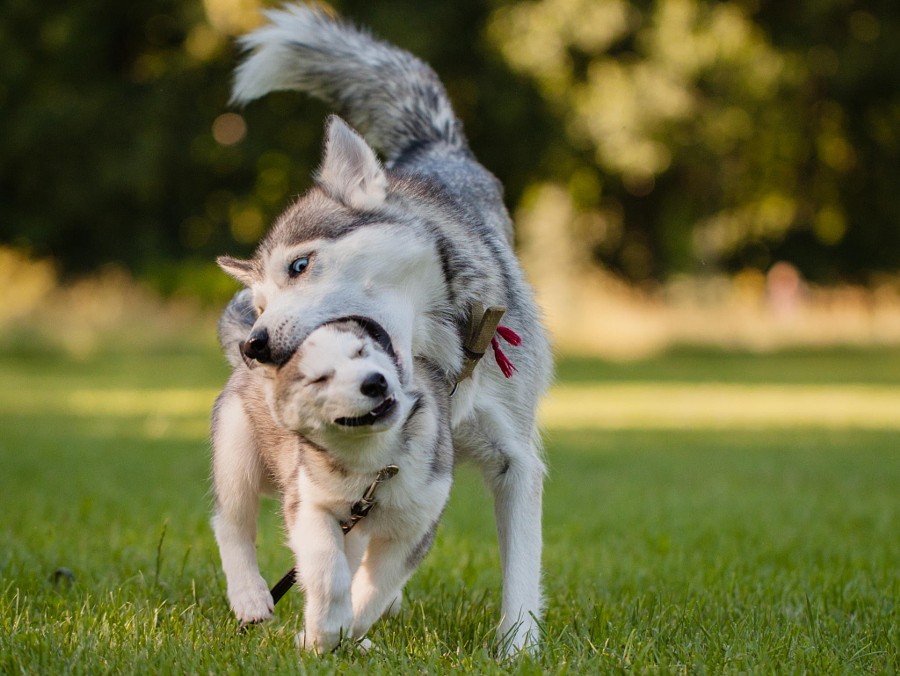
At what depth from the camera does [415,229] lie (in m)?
3.36

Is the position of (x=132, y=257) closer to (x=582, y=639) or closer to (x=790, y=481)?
(x=790, y=481)

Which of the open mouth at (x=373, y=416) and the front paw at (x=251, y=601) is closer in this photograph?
the open mouth at (x=373, y=416)

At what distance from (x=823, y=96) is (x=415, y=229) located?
32281 millimetres

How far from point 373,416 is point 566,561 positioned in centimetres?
280

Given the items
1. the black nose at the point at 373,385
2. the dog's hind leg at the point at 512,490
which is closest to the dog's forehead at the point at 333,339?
the black nose at the point at 373,385

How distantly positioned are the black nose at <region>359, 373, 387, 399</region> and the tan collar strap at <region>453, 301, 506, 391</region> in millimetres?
810

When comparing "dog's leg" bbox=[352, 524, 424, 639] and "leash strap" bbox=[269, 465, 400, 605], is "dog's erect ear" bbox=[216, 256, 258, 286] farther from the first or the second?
"dog's leg" bbox=[352, 524, 424, 639]

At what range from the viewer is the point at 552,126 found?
28.7 metres

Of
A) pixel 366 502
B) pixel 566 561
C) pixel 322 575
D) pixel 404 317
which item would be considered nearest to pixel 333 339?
pixel 404 317

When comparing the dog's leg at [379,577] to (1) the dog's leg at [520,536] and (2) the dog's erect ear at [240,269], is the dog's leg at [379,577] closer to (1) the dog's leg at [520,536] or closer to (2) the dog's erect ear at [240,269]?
(1) the dog's leg at [520,536]

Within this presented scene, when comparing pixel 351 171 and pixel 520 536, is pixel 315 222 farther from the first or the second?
pixel 520 536

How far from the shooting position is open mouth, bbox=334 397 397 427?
2.72m

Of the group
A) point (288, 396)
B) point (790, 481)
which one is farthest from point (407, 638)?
point (790, 481)

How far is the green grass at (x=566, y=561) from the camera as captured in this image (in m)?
3.21
